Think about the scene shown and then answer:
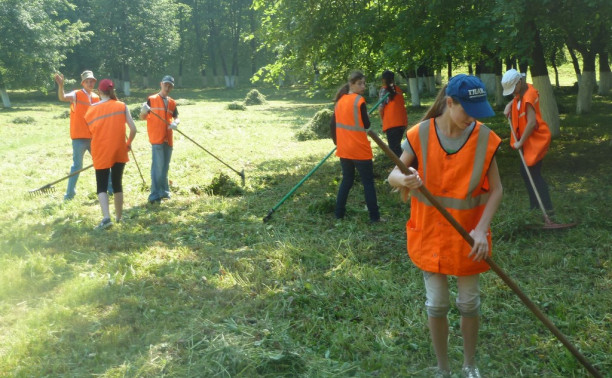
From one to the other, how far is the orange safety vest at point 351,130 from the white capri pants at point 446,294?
4.14 metres

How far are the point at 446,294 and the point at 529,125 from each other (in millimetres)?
4219

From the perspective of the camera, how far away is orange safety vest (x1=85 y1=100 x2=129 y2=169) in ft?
26.2

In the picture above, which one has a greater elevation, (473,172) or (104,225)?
(473,172)

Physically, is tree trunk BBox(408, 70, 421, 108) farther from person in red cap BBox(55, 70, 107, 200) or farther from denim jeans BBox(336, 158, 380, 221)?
denim jeans BBox(336, 158, 380, 221)

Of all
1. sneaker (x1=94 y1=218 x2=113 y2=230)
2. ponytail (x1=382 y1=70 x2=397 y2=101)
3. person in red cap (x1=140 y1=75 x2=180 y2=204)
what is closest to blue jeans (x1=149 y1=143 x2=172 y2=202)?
person in red cap (x1=140 y1=75 x2=180 y2=204)

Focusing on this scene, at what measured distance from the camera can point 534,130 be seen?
24.0 feet

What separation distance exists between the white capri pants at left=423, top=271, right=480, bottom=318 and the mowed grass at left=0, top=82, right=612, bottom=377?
0.70 metres

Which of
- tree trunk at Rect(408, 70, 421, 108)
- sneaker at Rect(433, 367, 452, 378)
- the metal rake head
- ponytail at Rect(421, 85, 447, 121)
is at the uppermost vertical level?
tree trunk at Rect(408, 70, 421, 108)

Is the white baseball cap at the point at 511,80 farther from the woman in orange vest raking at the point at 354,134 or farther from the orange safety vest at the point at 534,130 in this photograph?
the woman in orange vest raking at the point at 354,134

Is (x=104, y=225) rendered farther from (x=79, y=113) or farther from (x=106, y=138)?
(x=79, y=113)

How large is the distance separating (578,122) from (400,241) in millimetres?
13520

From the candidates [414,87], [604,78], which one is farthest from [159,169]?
[604,78]

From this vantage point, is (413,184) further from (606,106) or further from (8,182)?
(606,106)

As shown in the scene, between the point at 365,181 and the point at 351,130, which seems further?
the point at 365,181
